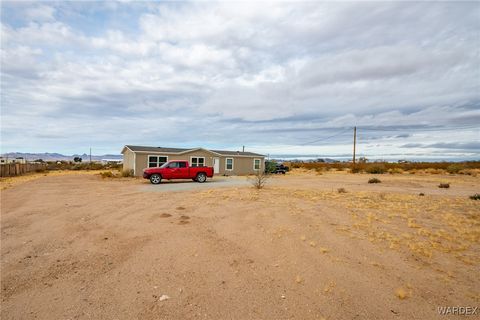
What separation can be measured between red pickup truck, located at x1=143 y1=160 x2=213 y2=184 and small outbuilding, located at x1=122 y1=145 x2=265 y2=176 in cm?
688

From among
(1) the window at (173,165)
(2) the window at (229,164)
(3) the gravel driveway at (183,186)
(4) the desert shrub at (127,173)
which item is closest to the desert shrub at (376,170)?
(2) the window at (229,164)

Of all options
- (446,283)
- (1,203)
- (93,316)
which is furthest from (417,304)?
(1,203)

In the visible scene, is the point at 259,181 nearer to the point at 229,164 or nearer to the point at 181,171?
the point at 181,171

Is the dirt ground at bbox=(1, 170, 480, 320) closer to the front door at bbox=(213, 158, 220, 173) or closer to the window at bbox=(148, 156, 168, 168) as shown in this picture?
the window at bbox=(148, 156, 168, 168)

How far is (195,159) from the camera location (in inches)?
1248

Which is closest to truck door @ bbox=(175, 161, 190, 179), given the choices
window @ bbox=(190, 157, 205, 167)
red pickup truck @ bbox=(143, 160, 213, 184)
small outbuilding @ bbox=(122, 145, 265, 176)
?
red pickup truck @ bbox=(143, 160, 213, 184)

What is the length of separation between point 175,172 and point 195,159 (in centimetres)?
963

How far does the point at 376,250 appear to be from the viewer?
5652 millimetres

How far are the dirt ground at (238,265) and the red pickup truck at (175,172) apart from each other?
475 inches

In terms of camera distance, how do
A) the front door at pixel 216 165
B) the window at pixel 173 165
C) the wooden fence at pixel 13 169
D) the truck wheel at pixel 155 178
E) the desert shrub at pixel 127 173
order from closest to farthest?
the truck wheel at pixel 155 178
the window at pixel 173 165
the desert shrub at pixel 127 173
the wooden fence at pixel 13 169
the front door at pixel 216 165

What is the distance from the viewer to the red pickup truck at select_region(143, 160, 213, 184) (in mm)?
21062

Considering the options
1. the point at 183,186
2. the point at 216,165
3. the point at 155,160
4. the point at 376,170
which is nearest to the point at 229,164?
the point at 216,165

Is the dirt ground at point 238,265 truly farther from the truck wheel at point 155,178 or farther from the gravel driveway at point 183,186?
the truck wheel at point 155,178

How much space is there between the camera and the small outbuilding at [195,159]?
92.2 ft
